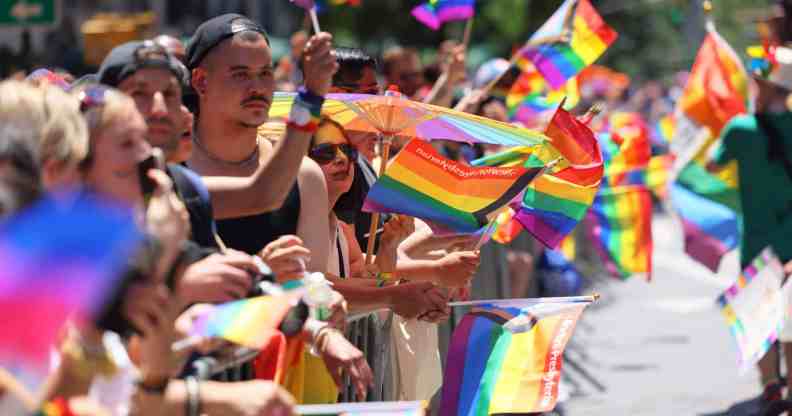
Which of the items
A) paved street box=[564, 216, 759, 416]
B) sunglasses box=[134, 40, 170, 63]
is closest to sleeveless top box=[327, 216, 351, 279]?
sunglasses box=[134, 40, 170, 63]

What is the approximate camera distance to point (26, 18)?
525 inches

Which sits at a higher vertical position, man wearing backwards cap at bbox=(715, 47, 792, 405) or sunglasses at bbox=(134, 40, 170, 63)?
sunglasses at bbox=(134, 40, 170, 63)

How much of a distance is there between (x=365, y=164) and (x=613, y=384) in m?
5.07

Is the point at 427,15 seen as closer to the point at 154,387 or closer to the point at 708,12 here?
the point at 708,12

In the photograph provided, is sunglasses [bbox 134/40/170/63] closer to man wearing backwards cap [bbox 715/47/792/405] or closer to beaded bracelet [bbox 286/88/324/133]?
beaded bracelet [bbox 286/88/324/133]

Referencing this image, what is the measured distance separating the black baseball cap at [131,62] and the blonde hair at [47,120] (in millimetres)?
730

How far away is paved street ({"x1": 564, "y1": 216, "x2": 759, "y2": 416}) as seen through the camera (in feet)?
35.7

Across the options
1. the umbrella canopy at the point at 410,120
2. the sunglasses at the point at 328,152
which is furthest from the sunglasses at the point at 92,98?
the umbrella canopy at the point at 410,120

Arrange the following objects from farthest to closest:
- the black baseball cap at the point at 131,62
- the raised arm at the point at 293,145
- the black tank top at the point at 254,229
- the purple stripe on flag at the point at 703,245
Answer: the purple stripe on flag at the point at 703,245 → the black tank top at the point at 254,229 → the raised arm at the point at 293,145 → the black baseball cap at the point at 131,62

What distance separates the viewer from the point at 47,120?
4.04 m

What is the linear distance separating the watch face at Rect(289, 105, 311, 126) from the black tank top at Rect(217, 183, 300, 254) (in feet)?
2.25

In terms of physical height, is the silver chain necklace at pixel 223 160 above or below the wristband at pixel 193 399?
below

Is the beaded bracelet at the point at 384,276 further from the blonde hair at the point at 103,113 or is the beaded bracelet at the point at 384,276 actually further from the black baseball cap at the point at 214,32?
the blonde hair at the point at 103,113

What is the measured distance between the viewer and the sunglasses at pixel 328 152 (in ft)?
20.6
